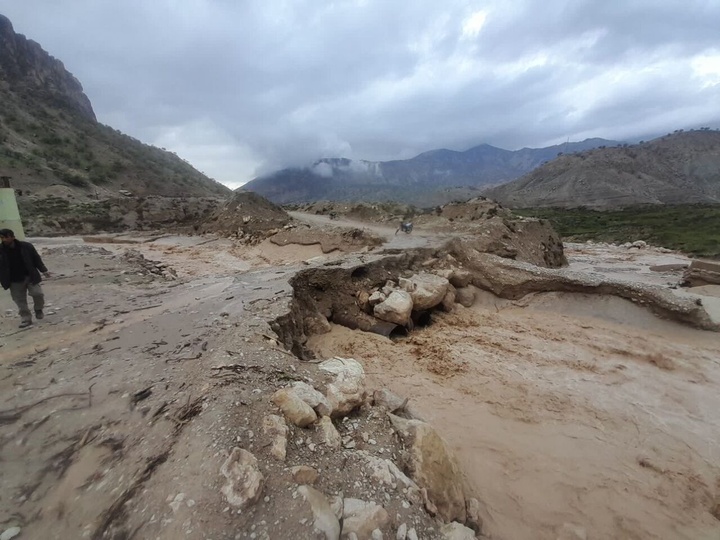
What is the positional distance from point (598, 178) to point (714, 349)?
8207 cm

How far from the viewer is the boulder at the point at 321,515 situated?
2.30 m

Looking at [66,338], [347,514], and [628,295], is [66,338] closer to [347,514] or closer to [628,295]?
[347,514]

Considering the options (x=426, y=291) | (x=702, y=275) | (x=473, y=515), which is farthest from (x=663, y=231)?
(x=473, y=515)

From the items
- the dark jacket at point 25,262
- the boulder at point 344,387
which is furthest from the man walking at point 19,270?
the boulder at point 344,387

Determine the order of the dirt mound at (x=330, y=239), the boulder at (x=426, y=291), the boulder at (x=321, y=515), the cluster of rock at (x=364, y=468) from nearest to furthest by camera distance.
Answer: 1. the boulder at (x=321, y=515)
2. the cluster of rock at (x=364, y=468)
3. the boulder at (x=426, y=291)
4. the dirt mound at (x=330, y=239)

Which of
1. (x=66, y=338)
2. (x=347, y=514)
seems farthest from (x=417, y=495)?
(x=66, y=338)

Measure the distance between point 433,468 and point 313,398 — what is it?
4.01 ft

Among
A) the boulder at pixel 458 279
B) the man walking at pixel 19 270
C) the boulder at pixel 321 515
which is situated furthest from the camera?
the boulder at pixel 458 279

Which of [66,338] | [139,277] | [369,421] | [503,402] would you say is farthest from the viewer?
[139,277]

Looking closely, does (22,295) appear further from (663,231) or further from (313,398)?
(663,231)

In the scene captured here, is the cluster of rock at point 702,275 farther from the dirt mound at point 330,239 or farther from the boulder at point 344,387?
the boulder at point 344,387

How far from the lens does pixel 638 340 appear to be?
7.12m

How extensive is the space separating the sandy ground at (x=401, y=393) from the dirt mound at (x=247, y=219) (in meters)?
8.61

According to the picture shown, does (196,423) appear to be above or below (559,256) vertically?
above
